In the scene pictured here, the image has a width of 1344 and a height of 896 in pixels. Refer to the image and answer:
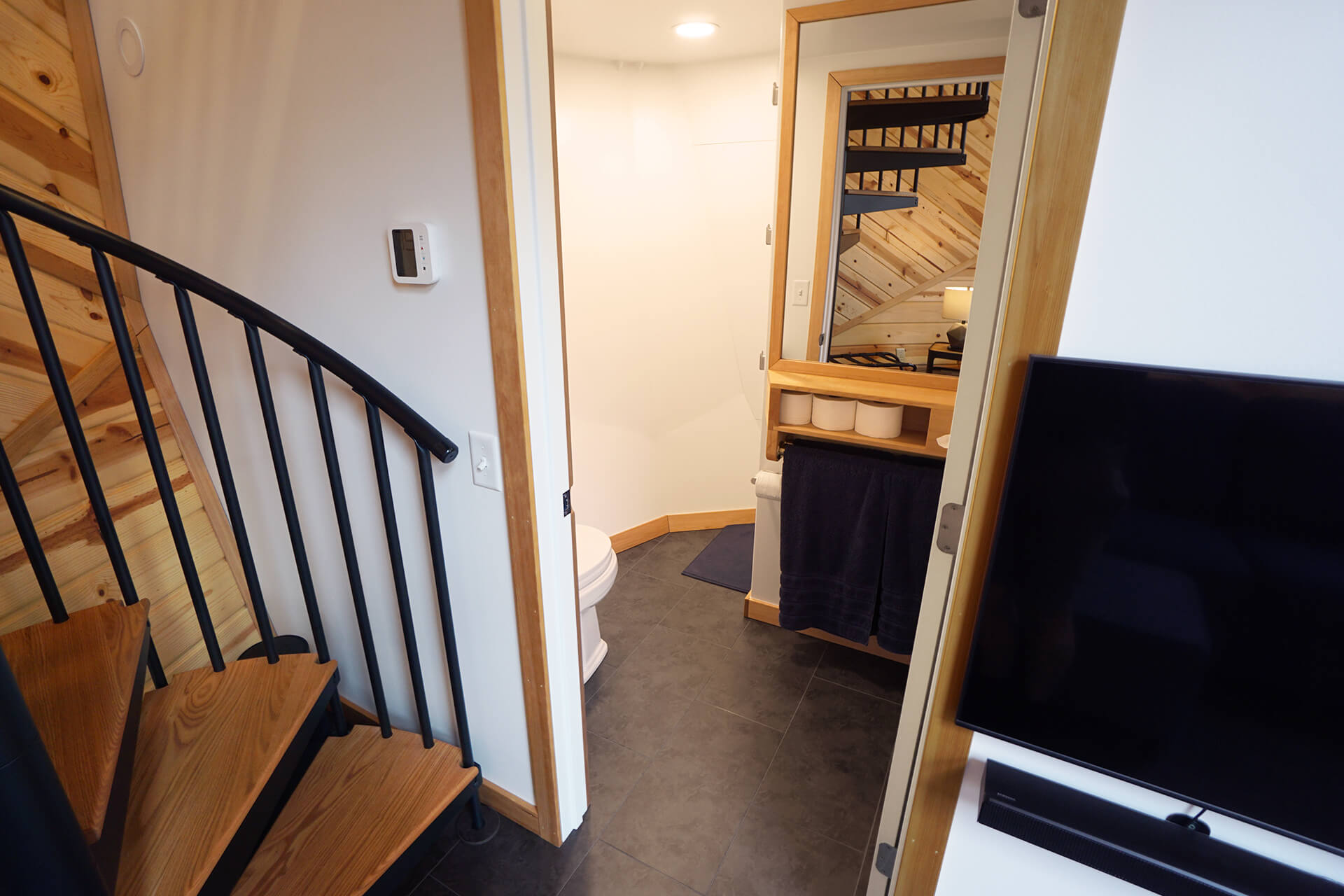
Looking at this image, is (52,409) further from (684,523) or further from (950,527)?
(684,523)

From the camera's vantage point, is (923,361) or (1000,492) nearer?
(1000,492)

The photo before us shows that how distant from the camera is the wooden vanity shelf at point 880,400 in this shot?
1.86 meters

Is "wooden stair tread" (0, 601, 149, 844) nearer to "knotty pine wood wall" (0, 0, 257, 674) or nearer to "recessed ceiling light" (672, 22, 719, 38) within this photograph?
"knotty pine wood wall" (0, 0, 257, 674)

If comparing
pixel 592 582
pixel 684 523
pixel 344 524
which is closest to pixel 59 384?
pixel 344 524

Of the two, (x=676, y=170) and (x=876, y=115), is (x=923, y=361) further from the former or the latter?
(x=676, y=170)

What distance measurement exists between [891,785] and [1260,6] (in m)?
1.23

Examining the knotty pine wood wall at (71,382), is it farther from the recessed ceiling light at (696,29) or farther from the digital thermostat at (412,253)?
the recessed ceiling light at (696,29)

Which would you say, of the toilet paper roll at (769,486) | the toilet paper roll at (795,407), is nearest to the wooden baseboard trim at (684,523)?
the toilet paper roll at (769,486)

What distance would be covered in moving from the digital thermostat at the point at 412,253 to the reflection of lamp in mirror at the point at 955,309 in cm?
144

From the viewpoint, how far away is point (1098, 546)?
2.75ft

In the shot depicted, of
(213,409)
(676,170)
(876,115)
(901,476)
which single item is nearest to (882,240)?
(876,115)

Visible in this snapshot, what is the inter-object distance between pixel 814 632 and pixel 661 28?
89.4 inches

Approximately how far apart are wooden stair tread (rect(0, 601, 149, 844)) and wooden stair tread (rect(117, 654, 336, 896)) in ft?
0.70

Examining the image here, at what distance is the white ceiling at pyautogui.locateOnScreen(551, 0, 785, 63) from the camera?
6.37 ft
